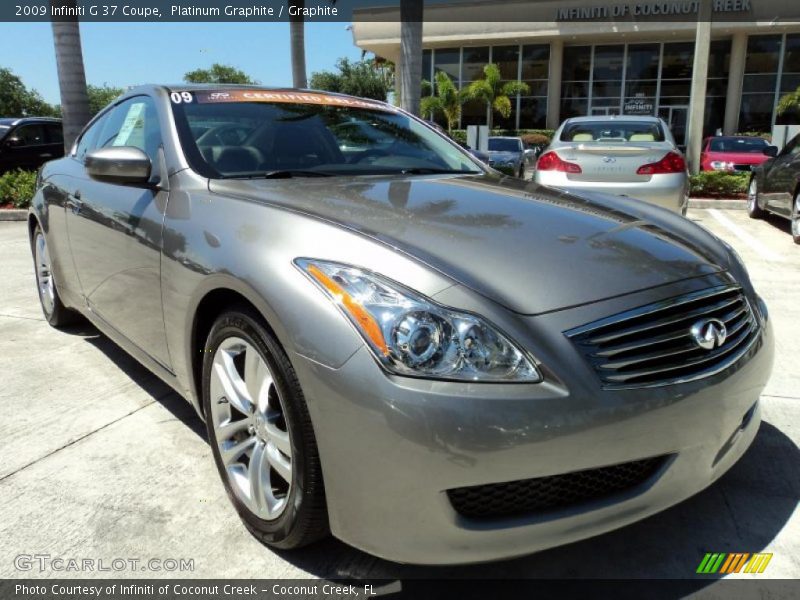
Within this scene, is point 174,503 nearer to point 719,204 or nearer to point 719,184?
point 719,204

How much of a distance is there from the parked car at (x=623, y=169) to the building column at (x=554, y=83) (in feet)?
75.3

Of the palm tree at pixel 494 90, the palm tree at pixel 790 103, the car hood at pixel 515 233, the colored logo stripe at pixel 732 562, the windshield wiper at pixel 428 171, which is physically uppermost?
the palm tree at pixel 494 90

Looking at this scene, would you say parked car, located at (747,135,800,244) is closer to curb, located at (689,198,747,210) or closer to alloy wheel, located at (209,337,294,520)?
curb, located at (689,198,747,210)

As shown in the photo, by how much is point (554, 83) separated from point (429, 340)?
29.8 metres

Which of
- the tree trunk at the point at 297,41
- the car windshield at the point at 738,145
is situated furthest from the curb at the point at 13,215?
the car windshield at the point at 738,145

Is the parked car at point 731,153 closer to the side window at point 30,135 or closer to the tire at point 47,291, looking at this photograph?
the tire at point 47,291

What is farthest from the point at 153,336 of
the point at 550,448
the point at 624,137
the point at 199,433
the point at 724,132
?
the point at 724,132

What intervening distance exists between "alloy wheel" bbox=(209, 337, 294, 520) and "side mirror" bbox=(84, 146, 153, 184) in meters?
0.94

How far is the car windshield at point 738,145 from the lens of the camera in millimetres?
14688

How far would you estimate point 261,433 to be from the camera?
2045 millimetres

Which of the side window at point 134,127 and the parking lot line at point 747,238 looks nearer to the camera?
the side window at point 134,127

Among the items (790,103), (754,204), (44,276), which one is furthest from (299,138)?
(790,103)

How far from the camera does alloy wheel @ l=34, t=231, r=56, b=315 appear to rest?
435 centimetres

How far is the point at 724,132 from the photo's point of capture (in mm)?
27422
